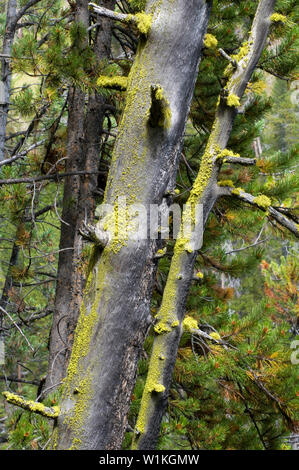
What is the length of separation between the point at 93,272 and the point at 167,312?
0.84 metres

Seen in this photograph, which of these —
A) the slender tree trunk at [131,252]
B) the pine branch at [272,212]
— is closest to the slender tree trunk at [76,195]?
the pine branch at [272,212]

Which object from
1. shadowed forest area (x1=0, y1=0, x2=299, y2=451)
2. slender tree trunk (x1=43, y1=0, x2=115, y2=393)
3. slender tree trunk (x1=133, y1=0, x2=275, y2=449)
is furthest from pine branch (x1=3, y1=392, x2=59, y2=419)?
slender tree trunk (x1=43, y1=0, x2=115, y2=393)

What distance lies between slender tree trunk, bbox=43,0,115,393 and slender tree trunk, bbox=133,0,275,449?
1368 millimetres

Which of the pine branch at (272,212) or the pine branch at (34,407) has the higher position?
the pine branch at (272,212)

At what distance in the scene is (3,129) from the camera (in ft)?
19.1

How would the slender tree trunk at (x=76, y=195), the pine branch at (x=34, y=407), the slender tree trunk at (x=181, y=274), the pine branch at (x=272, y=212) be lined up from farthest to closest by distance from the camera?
the slender tree trunk at (x=76, y=195)
the slender tree trunk at (x=181, y=274)
the pine branch at (x=272, y=212)
the pine branch at (x=34, y=407)

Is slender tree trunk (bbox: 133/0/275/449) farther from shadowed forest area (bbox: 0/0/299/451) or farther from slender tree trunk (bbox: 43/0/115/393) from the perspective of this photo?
slender tree trunk (bbox: 43/0/115/393)

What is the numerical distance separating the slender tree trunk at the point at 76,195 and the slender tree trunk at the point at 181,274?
137 centimetres

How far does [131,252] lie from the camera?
80.7 inches

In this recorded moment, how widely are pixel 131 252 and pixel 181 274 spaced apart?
30.6 inches

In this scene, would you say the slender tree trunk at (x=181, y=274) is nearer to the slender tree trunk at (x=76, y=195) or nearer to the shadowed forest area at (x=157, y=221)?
the shadowed forest area at (x=157, y=221)

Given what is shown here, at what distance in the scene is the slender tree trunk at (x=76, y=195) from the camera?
3.96 meters

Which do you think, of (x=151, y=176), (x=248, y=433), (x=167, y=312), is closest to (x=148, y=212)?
(x=151, y=176)
